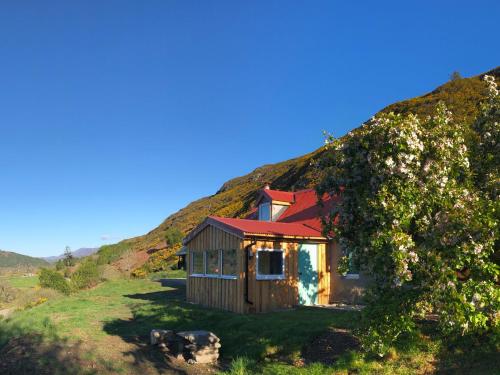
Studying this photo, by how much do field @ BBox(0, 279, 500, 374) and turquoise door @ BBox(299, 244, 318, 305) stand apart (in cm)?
176

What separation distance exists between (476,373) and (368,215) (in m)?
3.92

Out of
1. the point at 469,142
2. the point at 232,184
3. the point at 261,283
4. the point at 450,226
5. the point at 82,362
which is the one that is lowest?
the point at 82,362

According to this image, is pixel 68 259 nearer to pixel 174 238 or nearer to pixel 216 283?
pixel 174 238

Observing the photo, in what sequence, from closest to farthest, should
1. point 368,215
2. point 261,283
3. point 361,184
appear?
point 368,215 → point 361,184 → point 261,283

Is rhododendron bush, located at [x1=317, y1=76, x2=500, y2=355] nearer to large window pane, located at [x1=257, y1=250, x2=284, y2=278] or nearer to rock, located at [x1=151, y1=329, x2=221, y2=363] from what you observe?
rock, located at [x1=151, y1=329, x2=221, y2=363]

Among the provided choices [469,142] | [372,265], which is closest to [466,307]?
[372,265]

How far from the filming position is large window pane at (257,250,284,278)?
57.6 feet

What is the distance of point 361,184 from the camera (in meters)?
9.55

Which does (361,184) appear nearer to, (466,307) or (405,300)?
(405,300)

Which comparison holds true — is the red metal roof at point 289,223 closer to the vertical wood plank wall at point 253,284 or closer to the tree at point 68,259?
the vertical wood plank wall at point 253,284

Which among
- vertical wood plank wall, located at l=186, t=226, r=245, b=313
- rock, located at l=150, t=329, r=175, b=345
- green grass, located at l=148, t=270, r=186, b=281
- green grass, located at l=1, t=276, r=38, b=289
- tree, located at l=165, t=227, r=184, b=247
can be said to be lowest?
green grass, located at l=1, t=276, r=38, b=289

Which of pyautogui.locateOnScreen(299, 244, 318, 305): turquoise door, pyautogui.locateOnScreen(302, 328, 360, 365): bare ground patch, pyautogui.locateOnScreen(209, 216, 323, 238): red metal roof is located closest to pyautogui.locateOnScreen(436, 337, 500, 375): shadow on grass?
pyautogui.locateOnScreen(302, 328, 360, 365): bare ground patch

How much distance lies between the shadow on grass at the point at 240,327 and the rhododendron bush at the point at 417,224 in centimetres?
154

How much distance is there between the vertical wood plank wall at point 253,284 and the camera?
54.8 ft
